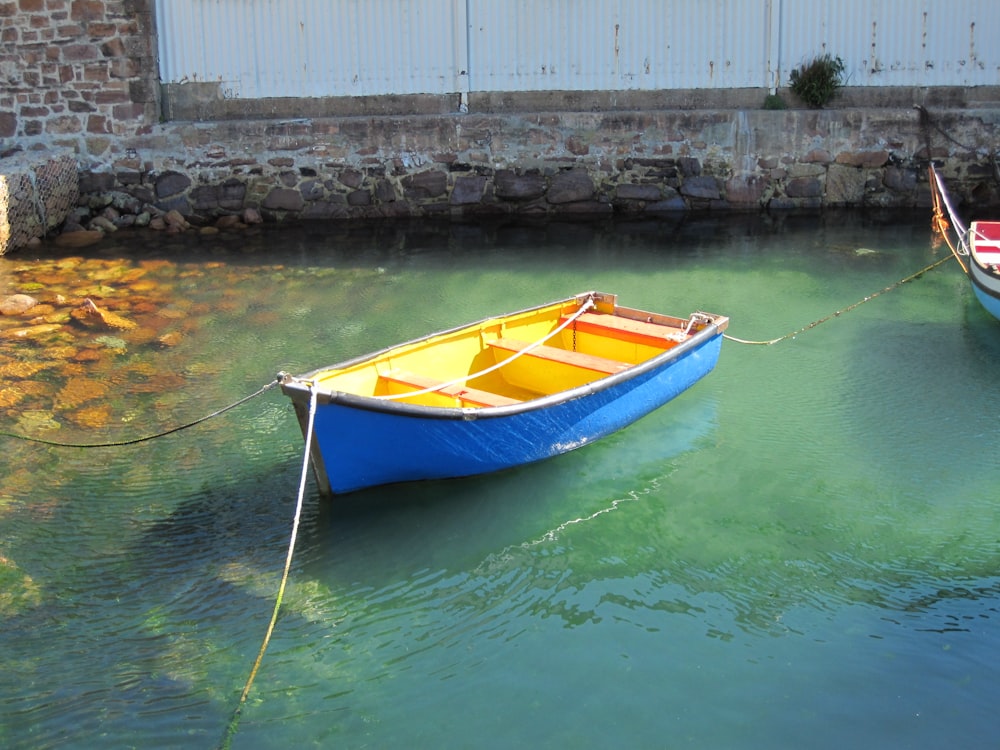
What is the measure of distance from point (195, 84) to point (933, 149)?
837 cm

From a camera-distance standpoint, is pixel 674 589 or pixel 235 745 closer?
pixel 235 745

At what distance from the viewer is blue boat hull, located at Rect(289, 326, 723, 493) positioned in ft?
17.0

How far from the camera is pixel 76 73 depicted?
37.6 feet

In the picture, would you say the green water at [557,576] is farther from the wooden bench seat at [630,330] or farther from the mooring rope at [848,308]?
the wooden bench seat at [630,330]

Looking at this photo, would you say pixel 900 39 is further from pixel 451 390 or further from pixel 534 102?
pixel 451 390

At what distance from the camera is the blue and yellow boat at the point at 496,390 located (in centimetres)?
526

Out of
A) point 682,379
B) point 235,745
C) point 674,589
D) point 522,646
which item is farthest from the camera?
point 682,379

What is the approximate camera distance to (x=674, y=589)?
190 inches

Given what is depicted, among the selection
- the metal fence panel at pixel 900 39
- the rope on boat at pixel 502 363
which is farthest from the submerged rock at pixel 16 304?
the metal fence panel at pixel 900 39

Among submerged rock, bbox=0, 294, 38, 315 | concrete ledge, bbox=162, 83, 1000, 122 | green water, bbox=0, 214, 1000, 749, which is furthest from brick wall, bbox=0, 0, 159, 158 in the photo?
green water, bbox=0, 214, 1000, 749

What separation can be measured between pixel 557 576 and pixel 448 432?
0.94 metres

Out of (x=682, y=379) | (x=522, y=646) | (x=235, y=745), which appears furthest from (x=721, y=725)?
(x=682, y=379)

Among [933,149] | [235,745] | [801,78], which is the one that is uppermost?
[801,78]

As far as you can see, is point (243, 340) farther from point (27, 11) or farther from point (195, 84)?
point (27, 11)
